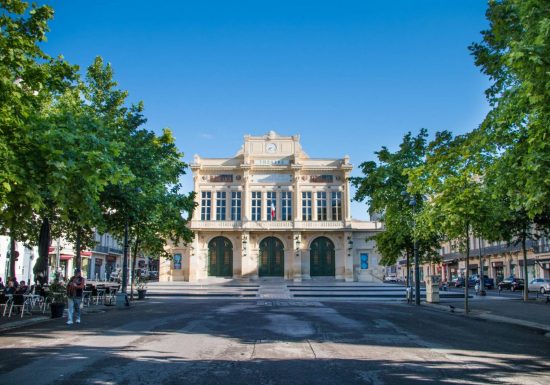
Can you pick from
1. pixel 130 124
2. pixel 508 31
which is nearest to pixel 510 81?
pixel 508 31

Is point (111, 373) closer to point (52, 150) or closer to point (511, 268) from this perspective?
point (52, 150)

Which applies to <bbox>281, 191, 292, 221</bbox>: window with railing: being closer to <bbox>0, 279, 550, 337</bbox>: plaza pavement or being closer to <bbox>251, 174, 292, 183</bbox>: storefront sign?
<bbox>251, 174, 292, 183</bbox>: storefront sign

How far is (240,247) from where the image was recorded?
4950cm

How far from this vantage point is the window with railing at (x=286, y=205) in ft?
167

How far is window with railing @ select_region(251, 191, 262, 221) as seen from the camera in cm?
5059

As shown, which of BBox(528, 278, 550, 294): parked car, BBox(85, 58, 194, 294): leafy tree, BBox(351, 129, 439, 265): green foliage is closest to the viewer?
BBox(85, 58, 194, 294): leafy tree

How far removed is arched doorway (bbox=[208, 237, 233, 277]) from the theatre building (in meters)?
0.10

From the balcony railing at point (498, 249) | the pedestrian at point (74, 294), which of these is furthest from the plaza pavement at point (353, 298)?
the balcony railing at point (498, 249)

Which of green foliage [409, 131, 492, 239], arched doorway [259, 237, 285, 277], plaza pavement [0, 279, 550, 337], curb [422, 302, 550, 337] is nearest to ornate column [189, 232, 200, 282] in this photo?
plaza pavement [0, 279, 550, 337]

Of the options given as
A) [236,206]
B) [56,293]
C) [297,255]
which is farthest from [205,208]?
[56,293]

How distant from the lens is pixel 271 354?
32.6 ft

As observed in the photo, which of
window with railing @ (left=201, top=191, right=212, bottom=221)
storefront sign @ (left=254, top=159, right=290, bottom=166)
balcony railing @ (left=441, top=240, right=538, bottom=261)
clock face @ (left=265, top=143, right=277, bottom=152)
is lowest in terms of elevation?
balcony railing @ (left=441, top=240, right=538, bottom=261)

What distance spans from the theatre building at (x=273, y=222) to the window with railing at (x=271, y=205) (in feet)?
0.35

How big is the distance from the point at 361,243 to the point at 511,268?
21.5m
